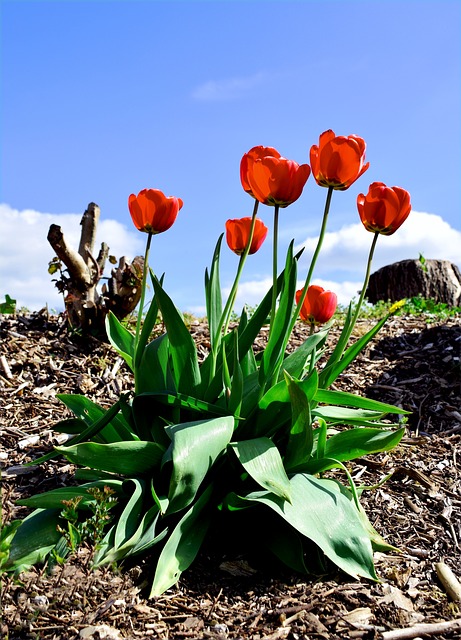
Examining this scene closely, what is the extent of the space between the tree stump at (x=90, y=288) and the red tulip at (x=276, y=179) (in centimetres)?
238

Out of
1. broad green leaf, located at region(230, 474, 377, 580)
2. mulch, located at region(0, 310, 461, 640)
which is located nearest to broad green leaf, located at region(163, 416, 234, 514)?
broad green leaf, located at region(230, 474, 377, 580)

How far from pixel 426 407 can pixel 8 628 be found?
332 centimetres

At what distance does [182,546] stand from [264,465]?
0.49 meters

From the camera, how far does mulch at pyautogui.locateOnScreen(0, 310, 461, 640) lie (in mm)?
2375

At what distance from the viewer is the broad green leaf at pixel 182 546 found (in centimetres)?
249

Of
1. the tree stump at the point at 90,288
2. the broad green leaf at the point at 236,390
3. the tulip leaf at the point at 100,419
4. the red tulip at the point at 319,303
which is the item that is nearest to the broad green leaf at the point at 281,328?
the broad green leaf at the point at 236,390

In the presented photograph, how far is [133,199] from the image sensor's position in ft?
9.60

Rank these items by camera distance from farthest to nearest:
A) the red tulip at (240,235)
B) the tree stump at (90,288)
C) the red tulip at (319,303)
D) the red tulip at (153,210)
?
the tree stump at (90,288) < the red tulip at (319,303) < the red tulip at (240,235) < the red tulip at (153,210)

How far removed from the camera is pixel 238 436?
121 inches

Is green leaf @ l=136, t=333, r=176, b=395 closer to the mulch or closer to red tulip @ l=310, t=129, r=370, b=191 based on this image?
the mulch

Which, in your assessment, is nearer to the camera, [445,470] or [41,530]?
[41,530]

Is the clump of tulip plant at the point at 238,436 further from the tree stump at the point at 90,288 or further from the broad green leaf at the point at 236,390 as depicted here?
the tree stump at the point at 90,288

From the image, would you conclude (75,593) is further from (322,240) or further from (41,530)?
(322,240)

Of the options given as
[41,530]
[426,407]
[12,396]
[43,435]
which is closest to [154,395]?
[41,530]
